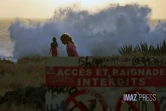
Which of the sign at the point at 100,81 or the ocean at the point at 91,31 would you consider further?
the ocean at the point at 91,31

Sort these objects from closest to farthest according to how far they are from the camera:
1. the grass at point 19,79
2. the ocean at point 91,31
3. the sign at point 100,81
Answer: the sign at point 100,81 → the grass at point 19,79 → the ocean at point 91,31

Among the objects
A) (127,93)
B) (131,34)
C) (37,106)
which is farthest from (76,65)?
(131,34)

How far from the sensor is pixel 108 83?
6227mm

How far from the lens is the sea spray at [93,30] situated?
153ft

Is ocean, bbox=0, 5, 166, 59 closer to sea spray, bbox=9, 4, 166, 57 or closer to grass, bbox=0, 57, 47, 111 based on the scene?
sea spray, bbox=9, 4, 166, 57

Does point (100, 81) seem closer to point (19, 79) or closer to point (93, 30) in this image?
point (19, 79)

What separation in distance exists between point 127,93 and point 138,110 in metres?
0.29

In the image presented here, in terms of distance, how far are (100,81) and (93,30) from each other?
47929mm

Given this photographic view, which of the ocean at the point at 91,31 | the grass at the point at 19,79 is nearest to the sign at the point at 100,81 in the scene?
the grass at the point at 19,79

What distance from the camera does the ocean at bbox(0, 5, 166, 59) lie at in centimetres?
4644

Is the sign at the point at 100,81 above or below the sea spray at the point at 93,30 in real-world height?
below

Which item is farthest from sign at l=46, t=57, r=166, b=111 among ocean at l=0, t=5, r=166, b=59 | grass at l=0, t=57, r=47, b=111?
ocean at l=0, t=5, r=166, b=59

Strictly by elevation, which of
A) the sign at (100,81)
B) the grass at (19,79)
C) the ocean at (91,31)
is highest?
the ocean at (91,31)

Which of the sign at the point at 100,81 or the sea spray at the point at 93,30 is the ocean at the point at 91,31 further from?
the sign at the point at 100,81
